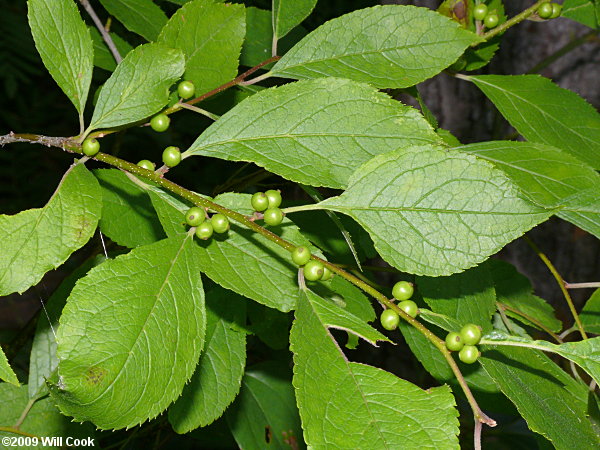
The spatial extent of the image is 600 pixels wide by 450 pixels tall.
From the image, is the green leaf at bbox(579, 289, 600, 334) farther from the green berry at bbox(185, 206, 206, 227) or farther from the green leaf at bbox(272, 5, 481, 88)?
the green berry at bbox(185, 206, 206, 227)

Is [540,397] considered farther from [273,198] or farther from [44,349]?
[44,349]

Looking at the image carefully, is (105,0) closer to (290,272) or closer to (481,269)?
(290,272)

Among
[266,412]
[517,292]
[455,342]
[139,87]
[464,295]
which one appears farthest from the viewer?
[266,412]

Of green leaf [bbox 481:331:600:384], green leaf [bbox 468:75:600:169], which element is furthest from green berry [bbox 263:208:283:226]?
green leaf [bbox 468:75:600:169]

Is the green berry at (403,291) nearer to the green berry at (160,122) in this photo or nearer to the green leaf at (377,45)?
the green leaf at (377,45)

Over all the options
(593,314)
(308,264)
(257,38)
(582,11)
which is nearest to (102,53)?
(257,38)

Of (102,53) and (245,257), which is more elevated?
(102,53)

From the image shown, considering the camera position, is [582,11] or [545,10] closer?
[545,10]

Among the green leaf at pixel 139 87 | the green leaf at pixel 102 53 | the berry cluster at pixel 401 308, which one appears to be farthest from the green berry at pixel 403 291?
the green leaf at pixel 102 53
